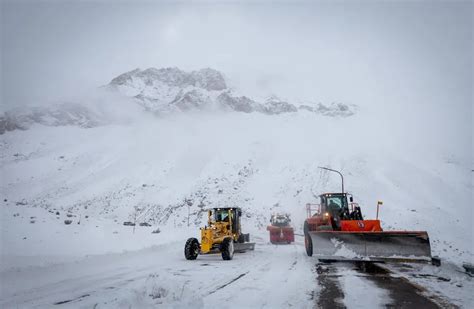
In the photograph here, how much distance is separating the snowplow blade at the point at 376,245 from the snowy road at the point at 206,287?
2.04 ft

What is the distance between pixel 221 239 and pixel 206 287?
5962 mm

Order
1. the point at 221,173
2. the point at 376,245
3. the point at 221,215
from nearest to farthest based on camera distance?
the point at 376,245, the point at 221,215, the point at 221,173

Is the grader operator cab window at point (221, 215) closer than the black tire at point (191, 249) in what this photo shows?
No

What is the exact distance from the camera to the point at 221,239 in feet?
41.0

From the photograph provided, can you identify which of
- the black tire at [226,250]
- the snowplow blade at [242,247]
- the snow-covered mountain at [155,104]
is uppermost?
the snow-covered mountain at [155,104]

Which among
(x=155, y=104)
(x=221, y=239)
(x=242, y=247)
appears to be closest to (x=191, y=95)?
(x=155, y=104)

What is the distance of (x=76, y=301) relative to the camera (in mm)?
5559

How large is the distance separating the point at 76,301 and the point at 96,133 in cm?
5980

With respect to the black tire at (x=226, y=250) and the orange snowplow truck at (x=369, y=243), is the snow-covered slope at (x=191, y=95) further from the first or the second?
the orange snowplow truck at (x=369, y=243)

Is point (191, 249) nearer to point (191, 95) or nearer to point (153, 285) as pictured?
point (153, 285)

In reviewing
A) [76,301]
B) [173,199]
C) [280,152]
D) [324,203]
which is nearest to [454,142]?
[280,152]

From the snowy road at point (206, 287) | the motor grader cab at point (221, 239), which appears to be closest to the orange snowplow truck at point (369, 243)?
the snowy road at point (206, 287)

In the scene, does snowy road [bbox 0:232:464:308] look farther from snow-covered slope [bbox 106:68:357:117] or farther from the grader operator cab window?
snow-covered slope [bbox 106:68:357:117]

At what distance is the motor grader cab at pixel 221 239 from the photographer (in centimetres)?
1180
